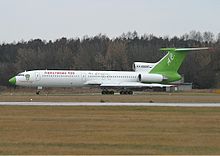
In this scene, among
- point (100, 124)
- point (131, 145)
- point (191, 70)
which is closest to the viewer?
point (131, 145)

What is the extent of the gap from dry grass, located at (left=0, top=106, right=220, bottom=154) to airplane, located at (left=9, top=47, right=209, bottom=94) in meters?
45.3

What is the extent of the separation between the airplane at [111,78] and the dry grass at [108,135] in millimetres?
45320

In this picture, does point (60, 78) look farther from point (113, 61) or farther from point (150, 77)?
point (113, 61)

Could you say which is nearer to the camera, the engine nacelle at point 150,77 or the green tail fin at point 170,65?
the engine nacelle at point 150,77

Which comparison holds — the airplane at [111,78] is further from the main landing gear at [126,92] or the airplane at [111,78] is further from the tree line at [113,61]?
the tree line at [113,61]

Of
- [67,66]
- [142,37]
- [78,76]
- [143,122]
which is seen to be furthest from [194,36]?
[143,122]

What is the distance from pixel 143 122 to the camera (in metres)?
23.9

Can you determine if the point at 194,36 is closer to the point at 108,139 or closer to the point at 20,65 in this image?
the point at 20,65

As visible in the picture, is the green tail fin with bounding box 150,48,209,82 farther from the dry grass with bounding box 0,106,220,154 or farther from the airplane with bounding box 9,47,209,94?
the dry grass with bounding box 0,106,220,154

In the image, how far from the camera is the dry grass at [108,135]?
1551 cm

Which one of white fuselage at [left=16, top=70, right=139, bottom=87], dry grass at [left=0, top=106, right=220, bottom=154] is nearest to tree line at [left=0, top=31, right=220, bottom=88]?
white fuselage at [left=16, top=70, right=139, bottom=87]

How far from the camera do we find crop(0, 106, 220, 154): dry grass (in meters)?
15.5

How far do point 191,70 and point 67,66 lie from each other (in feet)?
101

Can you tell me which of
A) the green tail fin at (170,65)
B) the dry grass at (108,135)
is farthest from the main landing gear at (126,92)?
the dry grass at (108,135)
